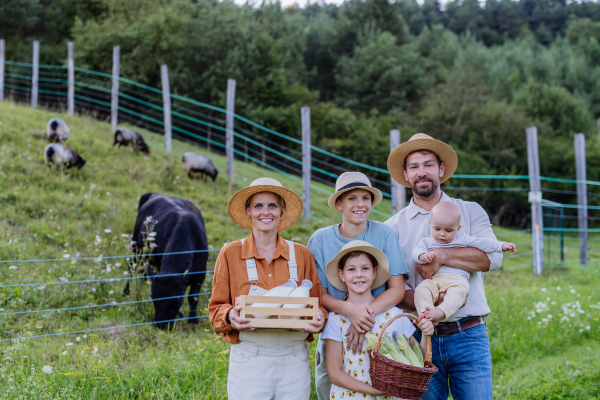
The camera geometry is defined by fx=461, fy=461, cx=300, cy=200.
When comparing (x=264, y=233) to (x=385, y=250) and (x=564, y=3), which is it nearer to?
(x=385, y=250)

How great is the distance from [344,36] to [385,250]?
112 ft

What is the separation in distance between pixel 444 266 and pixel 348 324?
653 millimetres

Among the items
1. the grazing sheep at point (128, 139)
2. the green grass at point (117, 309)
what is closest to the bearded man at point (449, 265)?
the green grass at point (117, 309)

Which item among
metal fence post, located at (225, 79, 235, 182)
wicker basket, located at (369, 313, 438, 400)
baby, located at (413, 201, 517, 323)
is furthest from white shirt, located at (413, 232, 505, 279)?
metal fence post, located at (225, 79, 235, 182)

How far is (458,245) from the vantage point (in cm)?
268

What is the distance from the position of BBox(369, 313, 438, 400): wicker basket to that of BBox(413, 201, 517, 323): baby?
0.26 m

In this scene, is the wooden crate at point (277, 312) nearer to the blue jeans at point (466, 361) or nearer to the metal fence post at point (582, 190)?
the blue jeans at point (466, 361)

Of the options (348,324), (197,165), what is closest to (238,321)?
(348,324)

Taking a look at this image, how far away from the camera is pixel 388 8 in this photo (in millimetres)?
35594

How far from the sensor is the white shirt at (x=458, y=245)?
8.57 feet

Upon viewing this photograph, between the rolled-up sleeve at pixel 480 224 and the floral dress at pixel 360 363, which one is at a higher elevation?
the rolled-up sleeve at pixel 480 224

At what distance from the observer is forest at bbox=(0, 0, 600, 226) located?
877 inches

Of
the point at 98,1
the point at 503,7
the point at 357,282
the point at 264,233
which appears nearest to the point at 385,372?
the point at 357,282

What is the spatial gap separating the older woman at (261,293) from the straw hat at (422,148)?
796 mm
